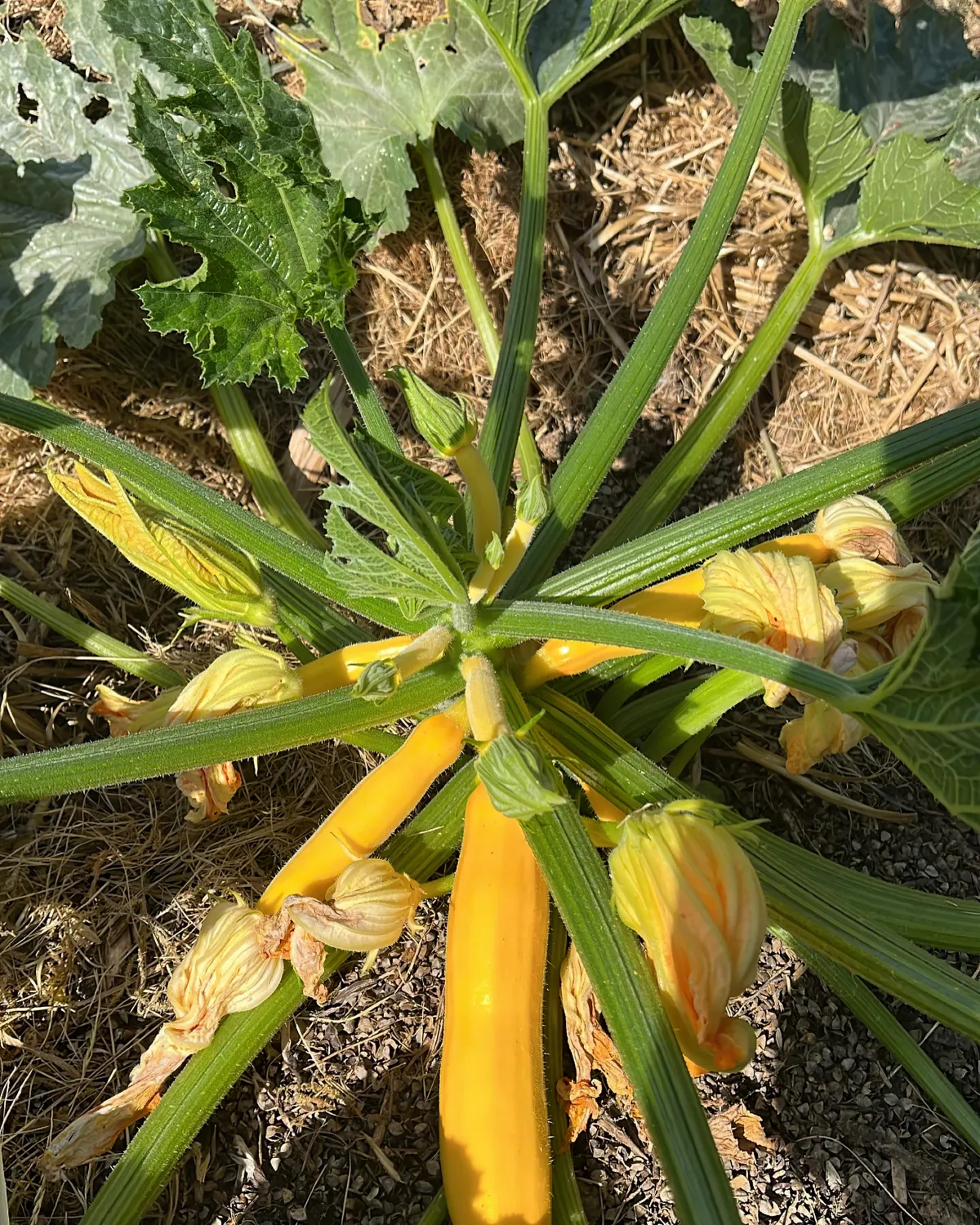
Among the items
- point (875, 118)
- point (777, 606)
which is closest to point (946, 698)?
point (777, 606)

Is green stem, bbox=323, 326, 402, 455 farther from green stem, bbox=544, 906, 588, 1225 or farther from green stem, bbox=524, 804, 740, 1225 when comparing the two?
green stem, bbox=544, 906, 588, 1225

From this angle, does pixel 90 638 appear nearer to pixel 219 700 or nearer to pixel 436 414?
pixel 219 700

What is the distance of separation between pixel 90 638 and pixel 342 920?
0.97 m

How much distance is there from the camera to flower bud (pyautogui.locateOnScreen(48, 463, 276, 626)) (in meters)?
1.58

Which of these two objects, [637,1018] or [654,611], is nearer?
[637,1018]

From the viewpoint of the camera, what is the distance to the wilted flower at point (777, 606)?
1.39 m

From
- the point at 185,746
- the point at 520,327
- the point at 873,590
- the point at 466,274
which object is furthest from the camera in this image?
the point at 466,274

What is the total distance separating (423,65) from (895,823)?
198cm

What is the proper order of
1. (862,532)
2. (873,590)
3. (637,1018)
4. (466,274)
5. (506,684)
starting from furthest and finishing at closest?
1. (466,274)
2. (506,684)
3. (862,532)
4. (873,590)
5. (637,1018)

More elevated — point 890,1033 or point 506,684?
point 506,684

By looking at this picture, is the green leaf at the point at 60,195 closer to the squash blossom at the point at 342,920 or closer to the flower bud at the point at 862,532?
the squash blossom at the point at 342,920

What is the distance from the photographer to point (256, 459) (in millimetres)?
2197

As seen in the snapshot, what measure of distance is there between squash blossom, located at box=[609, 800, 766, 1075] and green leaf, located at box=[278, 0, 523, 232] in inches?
64.6

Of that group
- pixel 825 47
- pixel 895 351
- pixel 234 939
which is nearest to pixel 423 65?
pixel 825 47
